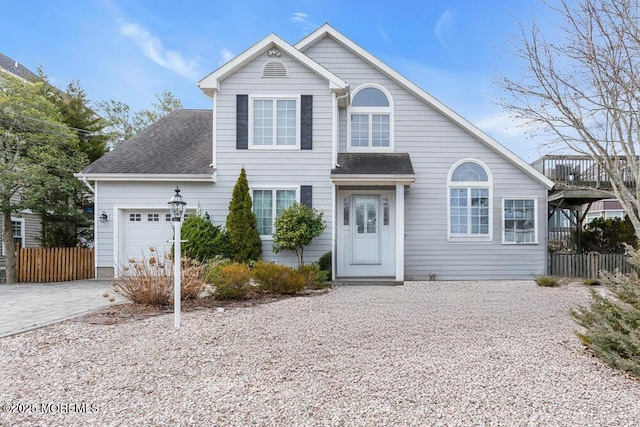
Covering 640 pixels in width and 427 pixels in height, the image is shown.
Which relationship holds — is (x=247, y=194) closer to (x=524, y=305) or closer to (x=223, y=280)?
(x=223, y=280)

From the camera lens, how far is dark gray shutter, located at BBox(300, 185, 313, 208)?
11438 mm

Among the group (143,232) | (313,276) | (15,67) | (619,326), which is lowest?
(313,276)

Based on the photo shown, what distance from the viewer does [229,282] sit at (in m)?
7.71

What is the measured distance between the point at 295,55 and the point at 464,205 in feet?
20.2

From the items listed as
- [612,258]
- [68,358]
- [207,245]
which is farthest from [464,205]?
[68,358]

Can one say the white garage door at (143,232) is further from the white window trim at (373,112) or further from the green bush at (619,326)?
the green bush at (619,326)

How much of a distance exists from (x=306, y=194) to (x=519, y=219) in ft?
19.7

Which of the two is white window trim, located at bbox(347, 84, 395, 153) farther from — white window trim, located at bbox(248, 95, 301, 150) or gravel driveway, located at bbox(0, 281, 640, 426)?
gravel driveway, located at bbox(0, 281, 640, 426)

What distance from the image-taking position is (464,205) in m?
12.1

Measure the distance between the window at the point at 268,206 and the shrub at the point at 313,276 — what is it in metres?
1.94

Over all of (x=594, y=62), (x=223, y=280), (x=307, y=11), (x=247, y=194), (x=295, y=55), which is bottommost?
(x=223, y=280)

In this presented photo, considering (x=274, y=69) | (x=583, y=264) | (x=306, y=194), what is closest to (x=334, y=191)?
(x=306, y=194)

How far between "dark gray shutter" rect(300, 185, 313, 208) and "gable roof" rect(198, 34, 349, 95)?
8.74 ft

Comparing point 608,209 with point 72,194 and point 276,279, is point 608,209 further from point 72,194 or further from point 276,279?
point 72,194
